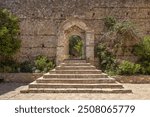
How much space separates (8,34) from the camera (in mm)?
17062

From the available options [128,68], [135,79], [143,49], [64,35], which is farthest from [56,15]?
[135,79]

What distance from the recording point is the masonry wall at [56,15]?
1855 centimetres

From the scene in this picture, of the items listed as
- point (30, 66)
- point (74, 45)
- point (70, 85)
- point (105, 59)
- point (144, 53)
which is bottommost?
point (70, 85)

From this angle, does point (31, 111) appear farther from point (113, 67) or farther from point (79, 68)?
point (113, 67)

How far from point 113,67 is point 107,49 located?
114 cm

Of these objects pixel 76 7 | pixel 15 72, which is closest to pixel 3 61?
pixel 15 72

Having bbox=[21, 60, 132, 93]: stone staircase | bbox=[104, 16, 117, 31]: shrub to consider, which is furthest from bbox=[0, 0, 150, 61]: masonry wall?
bbox=[21, 60, 132, 93]: stone staircase

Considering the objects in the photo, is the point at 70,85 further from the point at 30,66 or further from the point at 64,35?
the point at 64,35

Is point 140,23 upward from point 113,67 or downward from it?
upward

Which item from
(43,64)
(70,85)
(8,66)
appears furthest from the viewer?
(8,66)

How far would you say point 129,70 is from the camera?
1698 cm

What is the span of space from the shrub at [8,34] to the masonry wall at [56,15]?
2.74ft

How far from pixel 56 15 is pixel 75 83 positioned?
6173 millimetres

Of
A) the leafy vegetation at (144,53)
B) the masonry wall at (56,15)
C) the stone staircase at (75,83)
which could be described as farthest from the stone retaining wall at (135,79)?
the masonry wall at (56,15)
